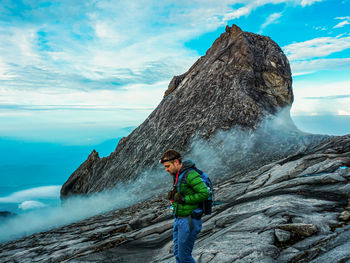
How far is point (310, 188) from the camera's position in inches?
463

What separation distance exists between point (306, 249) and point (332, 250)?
63 cm

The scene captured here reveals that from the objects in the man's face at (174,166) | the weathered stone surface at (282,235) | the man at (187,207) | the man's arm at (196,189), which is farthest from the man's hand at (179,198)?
the weathered stone surface at (282,235)

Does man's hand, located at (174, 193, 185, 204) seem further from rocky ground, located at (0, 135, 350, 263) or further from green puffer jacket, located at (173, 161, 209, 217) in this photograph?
rocky ground, located at (0, 135, 350, 263)

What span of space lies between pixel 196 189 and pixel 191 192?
25cm

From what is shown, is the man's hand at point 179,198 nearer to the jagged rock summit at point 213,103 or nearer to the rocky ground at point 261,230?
the rocky ground at point 261,230

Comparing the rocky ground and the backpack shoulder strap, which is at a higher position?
the backpack shoulder strap

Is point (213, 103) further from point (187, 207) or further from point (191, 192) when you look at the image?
point (187, 207)

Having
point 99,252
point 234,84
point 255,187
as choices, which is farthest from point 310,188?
point 234,84

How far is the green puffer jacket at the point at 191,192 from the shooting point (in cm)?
615

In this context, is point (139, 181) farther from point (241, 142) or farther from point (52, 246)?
point (52, 246)

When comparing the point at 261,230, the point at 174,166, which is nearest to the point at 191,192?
the point at 174,166

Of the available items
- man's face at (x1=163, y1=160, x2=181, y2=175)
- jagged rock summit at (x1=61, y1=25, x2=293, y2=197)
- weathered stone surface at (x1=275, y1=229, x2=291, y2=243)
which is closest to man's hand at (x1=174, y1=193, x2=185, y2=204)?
man's face at (x1=163, y1=160, x2=181, y2=175)

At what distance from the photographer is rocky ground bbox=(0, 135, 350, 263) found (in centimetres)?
699

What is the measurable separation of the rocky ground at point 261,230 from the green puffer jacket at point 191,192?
2153 mm
